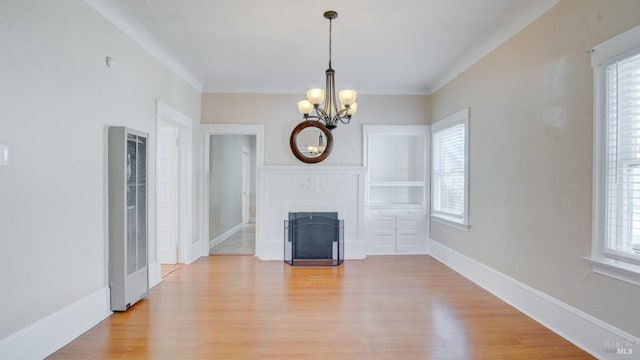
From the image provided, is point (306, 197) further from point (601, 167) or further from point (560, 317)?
point (601, 167)

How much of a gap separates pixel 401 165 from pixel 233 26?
3634 mm

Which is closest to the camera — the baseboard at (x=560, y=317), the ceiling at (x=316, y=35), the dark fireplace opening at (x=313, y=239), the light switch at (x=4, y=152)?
the light switch at (x=4, y=152)

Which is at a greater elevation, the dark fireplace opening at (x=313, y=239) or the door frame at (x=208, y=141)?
the door frame at (x=208, y=141)

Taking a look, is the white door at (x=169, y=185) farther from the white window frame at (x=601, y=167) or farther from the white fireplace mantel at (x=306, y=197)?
the white window frame at (x=601, y=167)

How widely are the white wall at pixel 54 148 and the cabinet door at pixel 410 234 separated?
13.4 feet

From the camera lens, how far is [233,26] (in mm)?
3279

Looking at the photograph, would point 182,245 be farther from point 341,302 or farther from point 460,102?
point 460,102

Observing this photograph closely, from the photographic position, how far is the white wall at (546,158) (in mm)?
2348

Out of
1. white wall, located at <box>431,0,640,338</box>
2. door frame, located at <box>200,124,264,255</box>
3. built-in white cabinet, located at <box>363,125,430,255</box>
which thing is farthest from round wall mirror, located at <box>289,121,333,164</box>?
white wall, located at <box>431,0,640,338</box>

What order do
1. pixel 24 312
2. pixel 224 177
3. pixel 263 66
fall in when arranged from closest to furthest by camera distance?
pixel 24 312
pixel 263 66
pixel 224 177

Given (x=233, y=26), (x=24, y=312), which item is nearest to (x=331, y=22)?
(x=233, y=26)

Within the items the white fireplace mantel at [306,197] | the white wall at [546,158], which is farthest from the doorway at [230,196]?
the white wall at [546,158]

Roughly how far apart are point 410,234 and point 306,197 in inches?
71.6

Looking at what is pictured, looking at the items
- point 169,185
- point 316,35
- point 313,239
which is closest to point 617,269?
point 316,35
